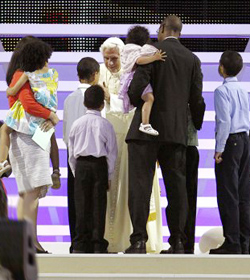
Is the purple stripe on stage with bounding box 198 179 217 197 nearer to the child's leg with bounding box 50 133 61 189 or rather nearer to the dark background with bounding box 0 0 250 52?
the dark background with bounding box 0 0 250 52

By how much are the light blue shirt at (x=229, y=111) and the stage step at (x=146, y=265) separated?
70 cm

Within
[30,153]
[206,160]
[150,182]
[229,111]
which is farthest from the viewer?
[206,160]

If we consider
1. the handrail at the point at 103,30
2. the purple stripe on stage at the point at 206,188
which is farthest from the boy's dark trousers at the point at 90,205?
the handrail at the point at 103,30

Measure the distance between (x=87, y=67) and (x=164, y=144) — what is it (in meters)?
0.74

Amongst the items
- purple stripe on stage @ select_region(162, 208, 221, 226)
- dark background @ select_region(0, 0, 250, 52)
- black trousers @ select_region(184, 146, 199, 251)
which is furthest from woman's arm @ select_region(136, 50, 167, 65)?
dark background @ select_region(0, 0, 250, 52)

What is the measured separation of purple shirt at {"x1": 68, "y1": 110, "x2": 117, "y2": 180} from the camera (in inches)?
160

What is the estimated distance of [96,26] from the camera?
7.19 meters

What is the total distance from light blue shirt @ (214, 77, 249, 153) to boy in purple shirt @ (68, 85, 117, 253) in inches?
22.5

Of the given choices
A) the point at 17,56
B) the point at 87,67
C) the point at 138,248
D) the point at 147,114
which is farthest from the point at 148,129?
the point at 17,56

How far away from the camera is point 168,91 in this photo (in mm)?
3896

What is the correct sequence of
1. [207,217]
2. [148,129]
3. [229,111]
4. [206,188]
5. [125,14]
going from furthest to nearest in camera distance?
[125,14]
[206,188]
[207,217]
[229,111]
[148,129]

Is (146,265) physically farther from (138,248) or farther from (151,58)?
(151,58)

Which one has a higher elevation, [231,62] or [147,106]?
[231,62]

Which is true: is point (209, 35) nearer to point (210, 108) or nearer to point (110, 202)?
point (210, 108)
